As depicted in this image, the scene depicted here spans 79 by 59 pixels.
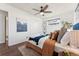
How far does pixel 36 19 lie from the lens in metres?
1.93

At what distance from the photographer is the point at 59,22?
1775 mm

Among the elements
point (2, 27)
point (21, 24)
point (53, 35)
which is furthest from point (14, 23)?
point (53, 35)

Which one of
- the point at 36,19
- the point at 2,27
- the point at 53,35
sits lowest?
the point at 53,35

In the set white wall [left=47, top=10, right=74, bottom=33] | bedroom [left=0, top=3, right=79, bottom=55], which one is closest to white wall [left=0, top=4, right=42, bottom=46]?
bedroom [left=0, top=3, right=79, bottom=55]

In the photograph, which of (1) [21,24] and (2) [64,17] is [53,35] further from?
(1) [21,24]

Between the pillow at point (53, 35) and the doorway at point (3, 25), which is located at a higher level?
the doorway at point (3, 25)

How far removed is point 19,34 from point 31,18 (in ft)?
1.47

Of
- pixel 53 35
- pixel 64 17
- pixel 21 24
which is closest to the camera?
pixel 64 17

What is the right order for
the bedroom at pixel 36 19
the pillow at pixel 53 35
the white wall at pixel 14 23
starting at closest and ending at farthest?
the bedroom at pixel 36 19, the white wall at pixel 14 23, the pillow at pixel 53 35

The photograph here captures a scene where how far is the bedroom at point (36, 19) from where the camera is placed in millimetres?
1693

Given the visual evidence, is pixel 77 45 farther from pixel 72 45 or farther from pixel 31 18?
pixel 31 18

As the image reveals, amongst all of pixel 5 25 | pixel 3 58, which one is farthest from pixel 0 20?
pixel 3 58

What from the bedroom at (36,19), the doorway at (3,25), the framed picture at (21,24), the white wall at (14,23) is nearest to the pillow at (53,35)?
the bedroom at (36,19)

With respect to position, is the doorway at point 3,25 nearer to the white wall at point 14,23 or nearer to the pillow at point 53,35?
the white wall at point 14,23
